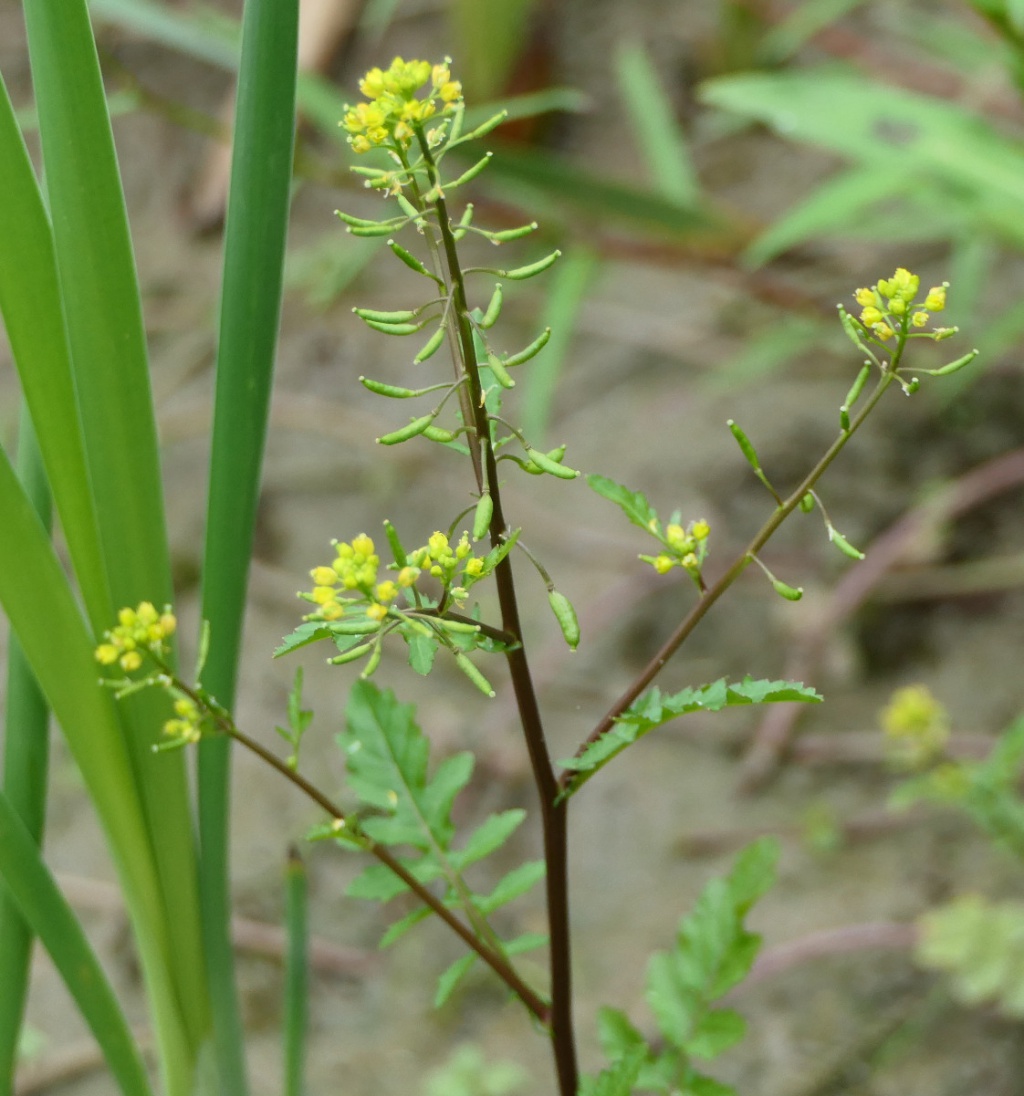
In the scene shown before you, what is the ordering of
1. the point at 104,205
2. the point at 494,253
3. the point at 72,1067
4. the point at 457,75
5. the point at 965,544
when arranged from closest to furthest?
the point at 104,205 → the point at 72,1067 → the point at 965,544 → the point at 457,75 → the point at 494,253

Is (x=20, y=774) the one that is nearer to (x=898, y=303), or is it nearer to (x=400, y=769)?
(x=400, y=769)

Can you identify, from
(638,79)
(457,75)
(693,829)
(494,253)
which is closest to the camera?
(693,829)

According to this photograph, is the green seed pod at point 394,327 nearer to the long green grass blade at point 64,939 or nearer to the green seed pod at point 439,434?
the green seed pod at point 439,434

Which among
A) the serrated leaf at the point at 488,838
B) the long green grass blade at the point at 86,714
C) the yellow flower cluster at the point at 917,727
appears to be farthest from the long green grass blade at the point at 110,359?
the yellow flower cluster at the point at 917,727

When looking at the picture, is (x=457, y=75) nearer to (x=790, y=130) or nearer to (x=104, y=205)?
(x=790, y=130)

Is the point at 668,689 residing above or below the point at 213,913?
above

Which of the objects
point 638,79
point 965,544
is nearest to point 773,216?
point 638,79

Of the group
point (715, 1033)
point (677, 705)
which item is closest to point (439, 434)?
point (677, 705)
